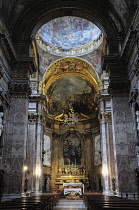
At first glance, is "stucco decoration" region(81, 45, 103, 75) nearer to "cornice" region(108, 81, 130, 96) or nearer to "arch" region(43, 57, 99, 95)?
"arch" region(43, 57, 99, 95)

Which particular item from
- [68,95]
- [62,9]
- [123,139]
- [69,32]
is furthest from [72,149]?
[62,9]

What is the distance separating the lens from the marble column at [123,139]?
13.0 meters

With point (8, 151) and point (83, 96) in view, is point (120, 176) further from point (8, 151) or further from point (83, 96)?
point (83, 96)

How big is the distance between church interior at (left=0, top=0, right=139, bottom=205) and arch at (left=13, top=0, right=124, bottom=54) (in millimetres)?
65

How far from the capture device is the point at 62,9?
16688mm

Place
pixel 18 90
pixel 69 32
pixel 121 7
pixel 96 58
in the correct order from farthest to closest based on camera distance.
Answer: pixel 69 32 → pixel 96 58 → pixel 121 7 → pixel 18 90

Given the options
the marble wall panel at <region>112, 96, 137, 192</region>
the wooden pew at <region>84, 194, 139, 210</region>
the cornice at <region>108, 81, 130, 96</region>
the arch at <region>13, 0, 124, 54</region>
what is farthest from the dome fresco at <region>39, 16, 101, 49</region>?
the wooden pew at <region>84, 194, 139, 210</region>

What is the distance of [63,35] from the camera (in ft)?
83.5

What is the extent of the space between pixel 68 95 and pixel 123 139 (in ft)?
54.0

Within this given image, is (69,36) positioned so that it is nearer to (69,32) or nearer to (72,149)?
(69,32)

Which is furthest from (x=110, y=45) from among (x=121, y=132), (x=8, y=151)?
(x=8, y=151)

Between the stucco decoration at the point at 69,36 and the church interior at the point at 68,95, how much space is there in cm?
10

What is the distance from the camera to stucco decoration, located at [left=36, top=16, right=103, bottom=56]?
24253 mm

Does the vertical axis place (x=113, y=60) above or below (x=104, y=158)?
above
